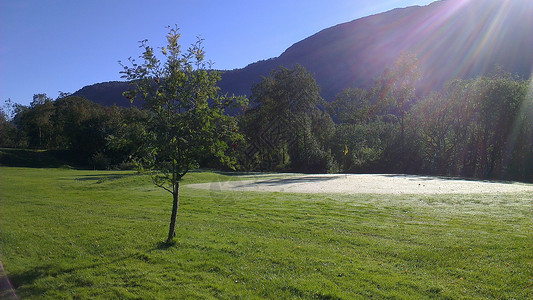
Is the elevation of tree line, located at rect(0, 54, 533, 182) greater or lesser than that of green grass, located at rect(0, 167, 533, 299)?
greater

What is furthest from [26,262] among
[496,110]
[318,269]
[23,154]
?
[23,154]

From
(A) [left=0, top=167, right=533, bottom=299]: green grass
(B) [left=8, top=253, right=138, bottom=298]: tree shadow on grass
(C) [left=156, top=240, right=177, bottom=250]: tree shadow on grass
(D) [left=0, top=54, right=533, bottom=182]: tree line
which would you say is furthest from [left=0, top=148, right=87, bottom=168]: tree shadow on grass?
(C) [left=156, top=240, right=177, bottom=250]: tree shadow on grass

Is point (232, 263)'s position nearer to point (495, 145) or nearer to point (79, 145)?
point (495, 145)

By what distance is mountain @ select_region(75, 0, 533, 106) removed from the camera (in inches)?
3543

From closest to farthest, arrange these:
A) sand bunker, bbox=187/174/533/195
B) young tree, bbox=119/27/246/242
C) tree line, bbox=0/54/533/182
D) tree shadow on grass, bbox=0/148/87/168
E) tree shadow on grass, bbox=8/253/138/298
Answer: tree shadow on grass, bbox=8/253/138/298, young tree, bbox=119/27/246/242, sand bunker, bbox=187/174/533/195, tree line, bbox=0/54/533/182, tree shadow on grass, bbox=0/148/87/168

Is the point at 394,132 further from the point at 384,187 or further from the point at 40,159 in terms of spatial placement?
the point at 40,159

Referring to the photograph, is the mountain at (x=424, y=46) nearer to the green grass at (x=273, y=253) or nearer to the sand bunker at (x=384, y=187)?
the sand bunker at (x=384, y=187)

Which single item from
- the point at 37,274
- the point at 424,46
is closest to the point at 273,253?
the point at 37,274

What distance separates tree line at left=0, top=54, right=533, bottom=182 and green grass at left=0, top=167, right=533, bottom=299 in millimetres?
23991

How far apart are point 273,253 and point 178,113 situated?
3522 mm

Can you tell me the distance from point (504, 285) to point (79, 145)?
6357cm

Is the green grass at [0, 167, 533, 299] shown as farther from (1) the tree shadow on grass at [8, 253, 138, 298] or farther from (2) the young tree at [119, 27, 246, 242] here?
(2) the young tree at [119, 27, 246, 242]

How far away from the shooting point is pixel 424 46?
111 metres

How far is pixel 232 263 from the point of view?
625cm
